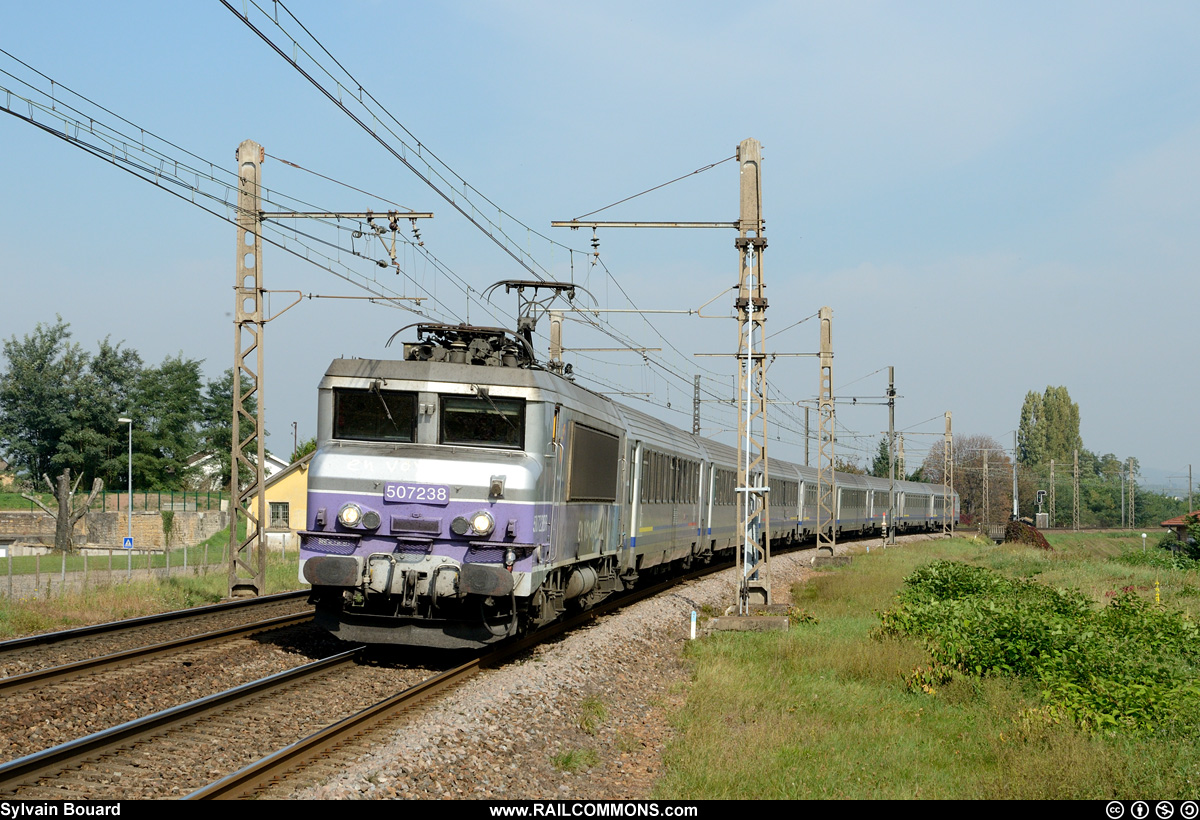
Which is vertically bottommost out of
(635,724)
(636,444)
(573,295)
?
(635,724)

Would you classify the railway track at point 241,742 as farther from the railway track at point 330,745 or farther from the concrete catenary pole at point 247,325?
the concrete catenary pole at point 247,325

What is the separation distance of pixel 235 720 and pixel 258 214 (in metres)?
12.6

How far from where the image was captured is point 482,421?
1205cm

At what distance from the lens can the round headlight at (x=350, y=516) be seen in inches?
453

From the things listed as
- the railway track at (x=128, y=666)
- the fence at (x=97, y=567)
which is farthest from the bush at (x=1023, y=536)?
the railway track at (x=128, y=666)

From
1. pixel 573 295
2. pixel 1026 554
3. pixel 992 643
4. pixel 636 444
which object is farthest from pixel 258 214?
pixel 1026 554

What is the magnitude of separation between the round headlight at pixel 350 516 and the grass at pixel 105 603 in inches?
253

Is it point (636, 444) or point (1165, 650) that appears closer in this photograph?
point (1165, 650)

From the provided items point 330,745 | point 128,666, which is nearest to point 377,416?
point 128,666

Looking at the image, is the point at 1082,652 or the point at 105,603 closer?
the point at 1082,652

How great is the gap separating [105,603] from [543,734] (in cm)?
1139

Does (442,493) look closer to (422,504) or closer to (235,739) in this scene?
(422,504)

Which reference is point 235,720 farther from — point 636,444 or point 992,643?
point 636,444
